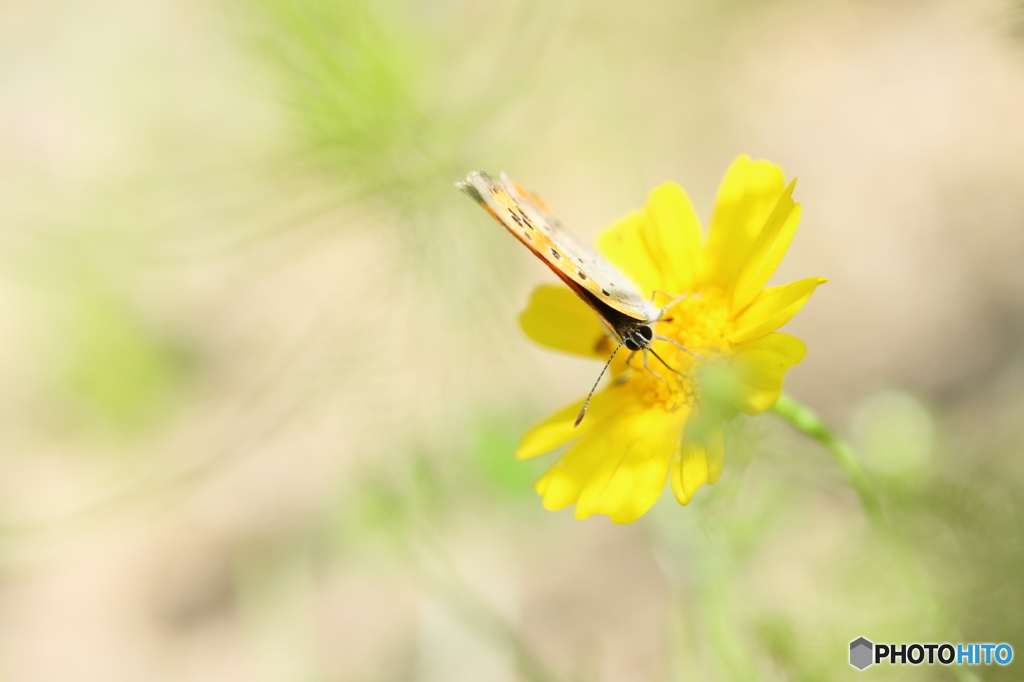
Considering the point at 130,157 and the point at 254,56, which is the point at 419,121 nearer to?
the point at 254,56

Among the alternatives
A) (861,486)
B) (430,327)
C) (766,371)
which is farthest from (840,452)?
(430,327)

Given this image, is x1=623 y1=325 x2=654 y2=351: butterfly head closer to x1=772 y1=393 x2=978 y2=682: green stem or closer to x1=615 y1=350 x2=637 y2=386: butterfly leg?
x1=615 y1=350 x2=637 y2=386: butterfly leg

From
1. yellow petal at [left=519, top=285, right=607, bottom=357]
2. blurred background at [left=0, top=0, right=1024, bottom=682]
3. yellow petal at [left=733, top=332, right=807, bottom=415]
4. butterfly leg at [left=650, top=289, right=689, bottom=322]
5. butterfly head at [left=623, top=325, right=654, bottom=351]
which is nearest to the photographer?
yellow petal at [left=733, top=332, right=807, bottom=415]

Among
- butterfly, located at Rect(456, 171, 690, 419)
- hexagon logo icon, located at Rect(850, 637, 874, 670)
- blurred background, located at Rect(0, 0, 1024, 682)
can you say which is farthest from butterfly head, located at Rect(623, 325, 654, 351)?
hexagon logo icon, located at Rect(850, 637, 874, 670)

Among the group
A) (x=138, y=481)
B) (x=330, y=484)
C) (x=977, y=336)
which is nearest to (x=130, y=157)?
(x=138, y=481)

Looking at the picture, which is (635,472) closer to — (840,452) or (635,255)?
(840,452)
